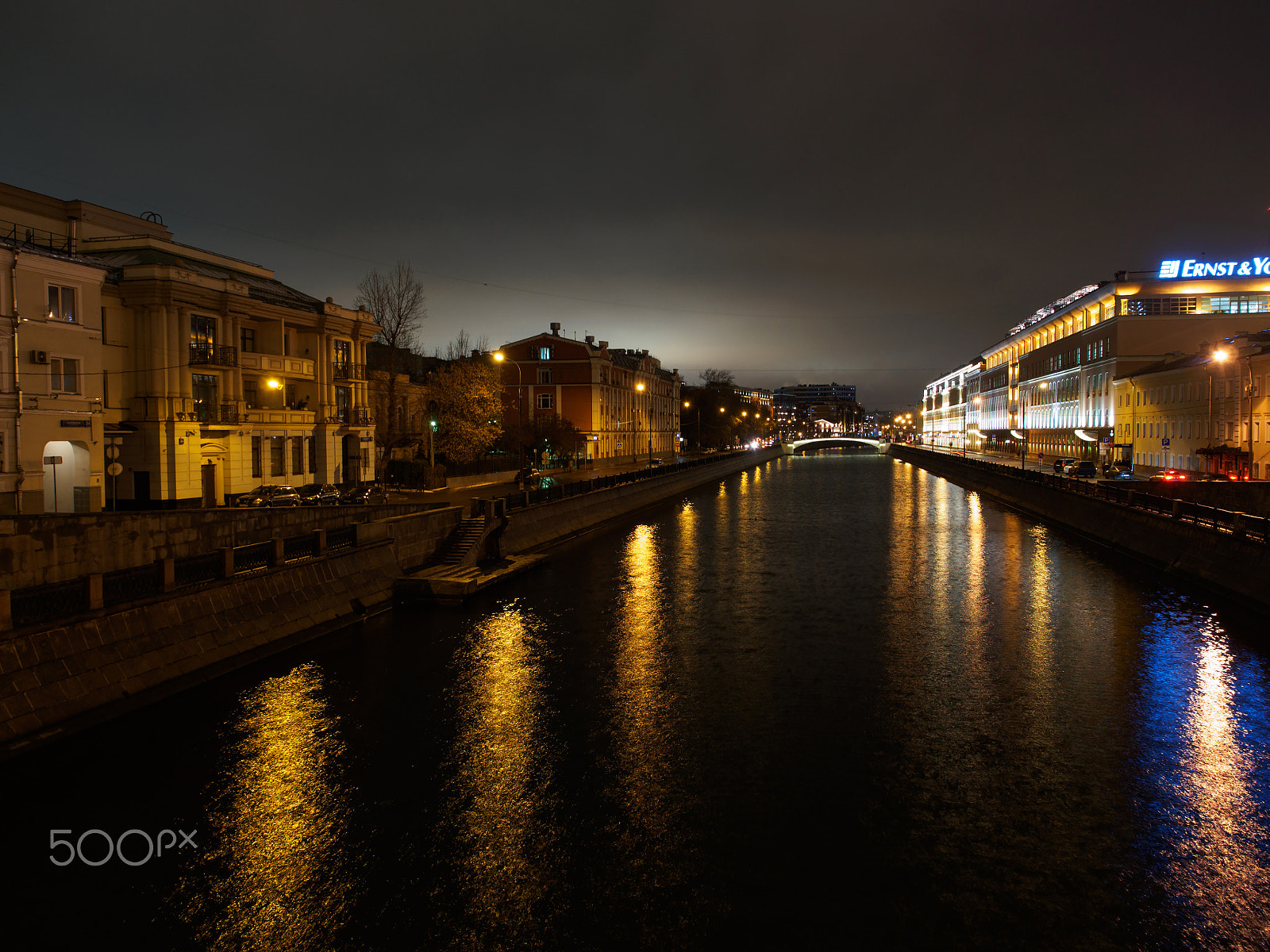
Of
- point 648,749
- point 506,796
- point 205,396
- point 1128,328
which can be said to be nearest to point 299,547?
point 506,796

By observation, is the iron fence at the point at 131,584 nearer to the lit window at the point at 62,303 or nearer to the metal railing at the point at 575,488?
the lit window at the point at 62,303

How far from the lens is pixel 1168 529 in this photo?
28.8 metres

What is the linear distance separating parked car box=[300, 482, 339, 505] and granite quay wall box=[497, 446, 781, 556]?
23.5 feet

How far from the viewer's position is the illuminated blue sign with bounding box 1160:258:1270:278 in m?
75.9

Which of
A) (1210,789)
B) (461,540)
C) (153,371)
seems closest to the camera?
(1210,789)

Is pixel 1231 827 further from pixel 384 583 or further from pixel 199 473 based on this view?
pixel 199 473

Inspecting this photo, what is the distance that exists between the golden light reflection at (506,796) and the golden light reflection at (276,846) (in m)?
1.61

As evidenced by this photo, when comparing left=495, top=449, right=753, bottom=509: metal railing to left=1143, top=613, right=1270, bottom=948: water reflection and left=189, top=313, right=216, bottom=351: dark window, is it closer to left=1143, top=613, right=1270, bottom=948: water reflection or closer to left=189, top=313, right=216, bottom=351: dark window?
left=189, top=313, right=216, bottom=351: dark window

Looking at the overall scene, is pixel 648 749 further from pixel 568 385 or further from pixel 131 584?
pixel 568 385

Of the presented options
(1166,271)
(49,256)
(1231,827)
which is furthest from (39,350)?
(1166,271)

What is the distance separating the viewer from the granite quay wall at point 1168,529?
2280cm

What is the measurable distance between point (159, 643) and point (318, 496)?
17348 mm

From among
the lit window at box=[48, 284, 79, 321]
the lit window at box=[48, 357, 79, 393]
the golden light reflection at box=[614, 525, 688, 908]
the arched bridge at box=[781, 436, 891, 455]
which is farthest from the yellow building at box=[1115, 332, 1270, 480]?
the arched bridge at box=[781, 436, 891, 455]

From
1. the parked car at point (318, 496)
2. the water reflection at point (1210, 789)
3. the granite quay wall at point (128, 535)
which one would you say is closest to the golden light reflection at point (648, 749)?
the water reflection at point (1210, 789)
